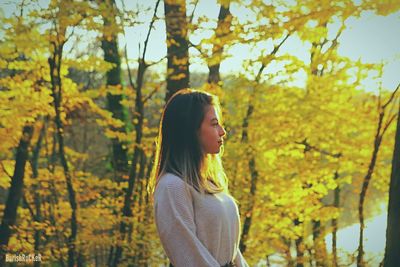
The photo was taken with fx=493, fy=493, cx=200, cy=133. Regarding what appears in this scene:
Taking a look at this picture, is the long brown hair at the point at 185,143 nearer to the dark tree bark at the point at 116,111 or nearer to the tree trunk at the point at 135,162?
the tree trunk at the point at 135,162

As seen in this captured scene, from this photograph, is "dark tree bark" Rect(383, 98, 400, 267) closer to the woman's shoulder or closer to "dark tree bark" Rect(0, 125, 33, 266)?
the woman's shoulder

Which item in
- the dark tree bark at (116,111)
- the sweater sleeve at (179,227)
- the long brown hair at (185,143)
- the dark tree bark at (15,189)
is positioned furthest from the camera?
the dark tree bark at (116,111)

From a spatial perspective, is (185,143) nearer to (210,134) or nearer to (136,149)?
(210,134)

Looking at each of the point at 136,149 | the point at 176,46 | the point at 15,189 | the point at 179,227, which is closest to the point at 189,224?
the point at 179,227

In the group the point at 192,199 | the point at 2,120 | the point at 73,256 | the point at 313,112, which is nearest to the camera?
the point at 192,199

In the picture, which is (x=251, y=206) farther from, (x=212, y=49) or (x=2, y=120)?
(x=2, y=120)

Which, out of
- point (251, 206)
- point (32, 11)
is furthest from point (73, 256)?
point (32, 11)

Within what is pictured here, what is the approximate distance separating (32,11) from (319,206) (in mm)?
5254

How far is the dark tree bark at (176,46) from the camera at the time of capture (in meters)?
6.88

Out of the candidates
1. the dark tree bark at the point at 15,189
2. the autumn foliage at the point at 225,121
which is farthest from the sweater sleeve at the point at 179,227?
the dark tree bark at the point at 15,189

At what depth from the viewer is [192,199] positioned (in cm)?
209

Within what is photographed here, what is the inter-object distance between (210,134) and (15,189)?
7.55 meters

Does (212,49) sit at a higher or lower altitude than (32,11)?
lower

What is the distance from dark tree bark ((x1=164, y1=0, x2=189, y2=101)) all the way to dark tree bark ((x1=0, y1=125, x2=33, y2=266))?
2.91m
